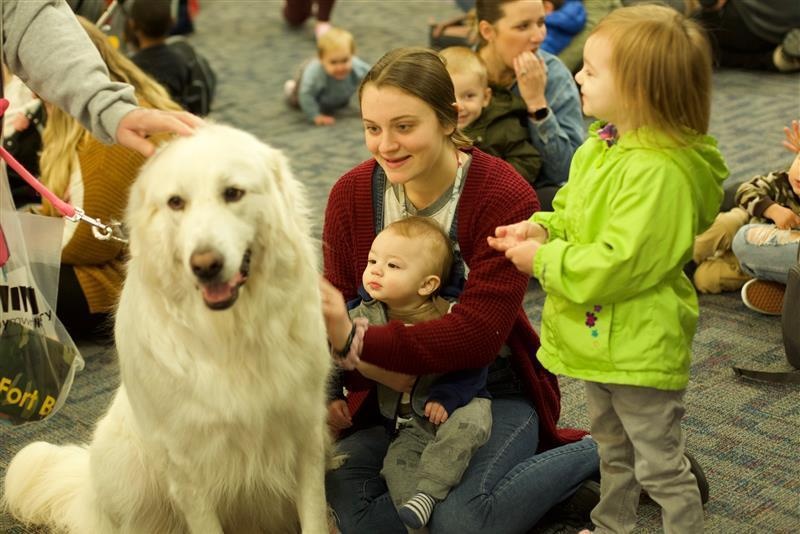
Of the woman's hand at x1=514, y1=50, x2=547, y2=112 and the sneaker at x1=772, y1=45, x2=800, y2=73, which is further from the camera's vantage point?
the sneaker at x1=772, y1=45, x2=800, y2=73

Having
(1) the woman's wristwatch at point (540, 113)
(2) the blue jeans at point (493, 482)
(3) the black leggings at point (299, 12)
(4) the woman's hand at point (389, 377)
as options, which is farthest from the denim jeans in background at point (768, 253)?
(3) the black leggings at point (299, 12)

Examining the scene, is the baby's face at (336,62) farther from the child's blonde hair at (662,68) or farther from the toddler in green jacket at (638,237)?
the child's blonde hair at (662,68)

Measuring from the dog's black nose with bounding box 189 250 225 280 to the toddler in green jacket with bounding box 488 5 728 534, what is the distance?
0.58 m

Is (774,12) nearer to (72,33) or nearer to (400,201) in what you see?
(400,201)

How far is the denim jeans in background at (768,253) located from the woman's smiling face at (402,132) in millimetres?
1650

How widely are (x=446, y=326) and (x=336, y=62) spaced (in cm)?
430

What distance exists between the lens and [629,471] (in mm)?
2043

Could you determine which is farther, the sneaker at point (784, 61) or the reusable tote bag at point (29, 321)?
the sneaker at point (784, 61)

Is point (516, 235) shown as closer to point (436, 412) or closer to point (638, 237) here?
point (638, 237)

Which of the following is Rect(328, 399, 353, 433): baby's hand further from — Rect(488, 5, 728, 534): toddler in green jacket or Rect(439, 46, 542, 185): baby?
Rect(439, 46, 542, 185): baby

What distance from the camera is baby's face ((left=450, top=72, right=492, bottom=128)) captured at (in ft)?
11.4

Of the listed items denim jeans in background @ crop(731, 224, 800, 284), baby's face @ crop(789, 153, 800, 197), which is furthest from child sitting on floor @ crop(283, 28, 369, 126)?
baby's face @ crop(789, 153, 800, 197)

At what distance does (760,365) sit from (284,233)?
76.0 inches

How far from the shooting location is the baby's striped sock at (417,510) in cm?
210
